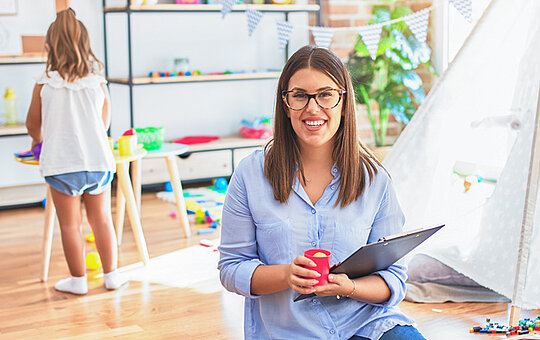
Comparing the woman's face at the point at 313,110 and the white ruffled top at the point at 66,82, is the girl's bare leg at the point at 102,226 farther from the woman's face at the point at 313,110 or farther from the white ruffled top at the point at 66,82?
the woman's face at the point at 313,110

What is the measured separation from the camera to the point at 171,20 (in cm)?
472

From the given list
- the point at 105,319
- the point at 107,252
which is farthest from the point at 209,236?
the point at 105,319

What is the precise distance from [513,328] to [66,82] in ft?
5.85

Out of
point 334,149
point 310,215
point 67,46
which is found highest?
point 67,46

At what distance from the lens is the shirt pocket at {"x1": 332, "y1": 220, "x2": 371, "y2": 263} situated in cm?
146

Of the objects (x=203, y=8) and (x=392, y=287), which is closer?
(x=392, y=287)

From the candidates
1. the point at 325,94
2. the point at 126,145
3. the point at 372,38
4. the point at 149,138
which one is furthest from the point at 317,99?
the point at 149,138

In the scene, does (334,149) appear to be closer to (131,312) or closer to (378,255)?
(378,255)

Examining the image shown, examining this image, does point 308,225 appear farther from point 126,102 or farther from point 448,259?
point 126,102

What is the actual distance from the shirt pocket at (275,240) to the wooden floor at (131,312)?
3.09 feet

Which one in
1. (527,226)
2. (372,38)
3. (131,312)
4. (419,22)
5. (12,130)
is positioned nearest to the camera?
(527,226)

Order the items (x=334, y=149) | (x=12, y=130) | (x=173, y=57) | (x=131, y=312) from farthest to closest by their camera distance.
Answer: (x=173, y=57), (x=12, y=130), (x=131, y=312), (x=334, y=149)

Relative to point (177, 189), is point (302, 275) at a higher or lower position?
higher

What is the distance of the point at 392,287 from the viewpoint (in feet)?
4.76
